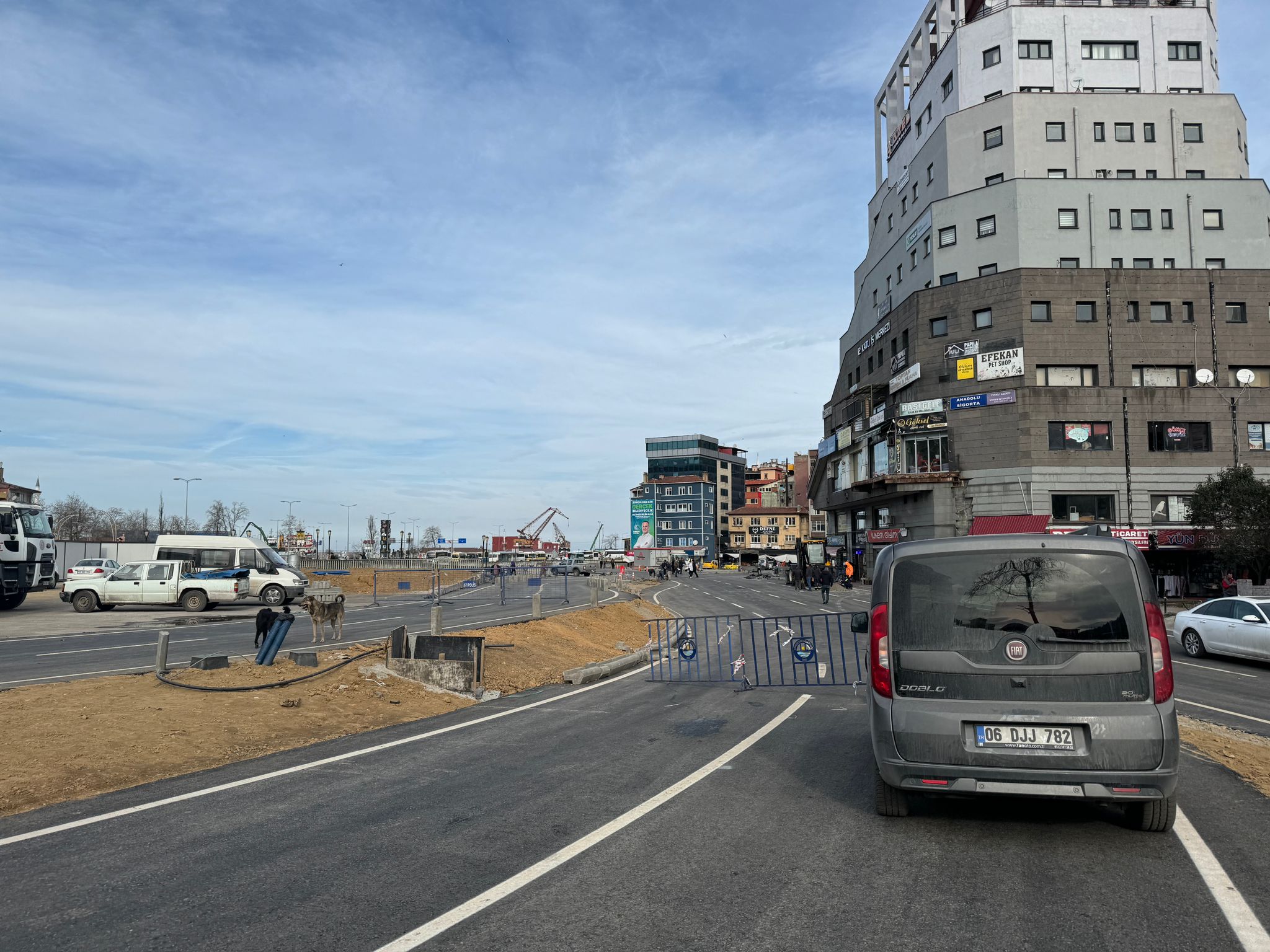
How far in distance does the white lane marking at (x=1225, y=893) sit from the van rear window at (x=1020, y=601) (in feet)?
4.07

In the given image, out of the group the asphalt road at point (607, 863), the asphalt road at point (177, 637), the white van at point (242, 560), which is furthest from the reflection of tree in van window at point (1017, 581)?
the white van at point (242, 560)

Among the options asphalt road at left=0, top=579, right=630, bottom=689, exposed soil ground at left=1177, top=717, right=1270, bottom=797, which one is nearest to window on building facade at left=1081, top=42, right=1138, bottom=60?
asphalt road at left=0, top=579, right=630, bottom=689

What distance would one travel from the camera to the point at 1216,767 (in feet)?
24.2

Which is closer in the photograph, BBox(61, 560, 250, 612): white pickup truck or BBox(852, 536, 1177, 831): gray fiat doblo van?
BBox(852, 536, 1177, 831): gray fiat doblo van

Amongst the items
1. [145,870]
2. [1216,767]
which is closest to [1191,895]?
[1216,767]

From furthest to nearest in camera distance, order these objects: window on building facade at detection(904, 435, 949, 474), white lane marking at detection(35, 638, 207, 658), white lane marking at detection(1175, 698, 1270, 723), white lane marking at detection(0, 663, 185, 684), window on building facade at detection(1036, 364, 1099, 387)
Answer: window on building facade at detection(904, 435, 949, 474)
window on building facade at detection(1036, 364, 1099, 387)
white lane marking at detection(35, 638, 207, 658)
white lane marking at detection(0, 663, 185, 684)
white lane marking at detection(1175, 698, 1270, 723)

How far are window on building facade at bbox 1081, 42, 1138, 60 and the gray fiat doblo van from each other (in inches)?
2775

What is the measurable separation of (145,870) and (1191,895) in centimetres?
566

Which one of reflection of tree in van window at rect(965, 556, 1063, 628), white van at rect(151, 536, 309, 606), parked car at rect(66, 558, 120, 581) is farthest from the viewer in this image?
white van at rect(151, 536, 309, 606)

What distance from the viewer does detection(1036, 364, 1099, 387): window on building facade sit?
2142 inches

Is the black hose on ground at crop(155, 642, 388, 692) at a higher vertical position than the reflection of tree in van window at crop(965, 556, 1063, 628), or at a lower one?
lower

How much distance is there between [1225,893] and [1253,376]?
60.9 metres

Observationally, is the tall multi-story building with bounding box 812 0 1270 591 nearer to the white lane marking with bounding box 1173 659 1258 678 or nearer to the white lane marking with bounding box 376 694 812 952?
the white lane marking with bounding box 1173 659 1258 678

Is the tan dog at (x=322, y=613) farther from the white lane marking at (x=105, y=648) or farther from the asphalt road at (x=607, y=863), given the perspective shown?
the asphalt road at (x=607, y=863)
